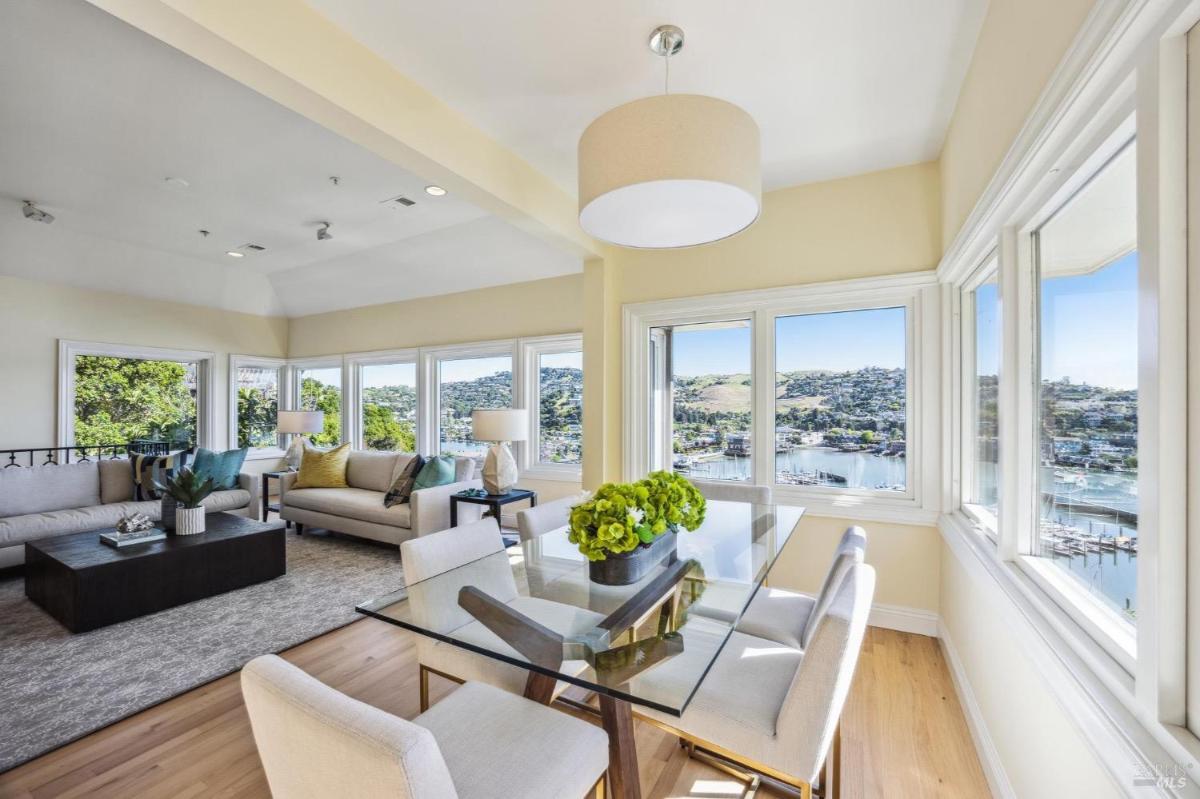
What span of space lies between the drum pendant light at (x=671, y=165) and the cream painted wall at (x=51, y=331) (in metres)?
6.30

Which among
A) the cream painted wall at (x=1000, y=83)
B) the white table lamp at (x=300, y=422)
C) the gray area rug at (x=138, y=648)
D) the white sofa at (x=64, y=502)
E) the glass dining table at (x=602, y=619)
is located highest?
the cream painted wall at (x=1000, y=83)

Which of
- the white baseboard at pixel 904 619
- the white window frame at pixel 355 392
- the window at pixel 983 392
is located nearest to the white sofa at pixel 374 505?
the white window frame at pixel 355 392

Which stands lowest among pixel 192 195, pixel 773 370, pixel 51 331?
pixel 773 370

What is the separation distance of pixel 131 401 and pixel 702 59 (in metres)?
7.13

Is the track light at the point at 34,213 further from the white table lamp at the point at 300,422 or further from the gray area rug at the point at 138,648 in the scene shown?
the gray area rug at the point at 138,648

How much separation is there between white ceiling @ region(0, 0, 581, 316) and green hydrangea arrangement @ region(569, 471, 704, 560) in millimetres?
2747

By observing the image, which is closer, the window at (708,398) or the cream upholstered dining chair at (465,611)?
the cream upholstered dining chair at (465,611)

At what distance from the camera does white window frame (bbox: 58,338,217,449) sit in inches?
202

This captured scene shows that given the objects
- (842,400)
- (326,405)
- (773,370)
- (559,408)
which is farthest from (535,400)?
(326,405)

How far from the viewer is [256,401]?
6.98m

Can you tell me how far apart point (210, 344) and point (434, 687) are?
240 inches

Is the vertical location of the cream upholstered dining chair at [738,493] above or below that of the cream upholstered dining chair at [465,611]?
above

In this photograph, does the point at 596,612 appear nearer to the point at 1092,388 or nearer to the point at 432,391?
the point at 1092,388

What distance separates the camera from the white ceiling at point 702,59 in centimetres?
185
